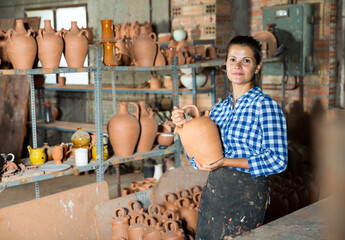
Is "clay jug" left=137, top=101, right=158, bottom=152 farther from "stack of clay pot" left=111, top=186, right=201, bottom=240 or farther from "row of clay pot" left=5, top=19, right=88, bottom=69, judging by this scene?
"row of clay pot" left=5, top=19, right=88, bottom=69

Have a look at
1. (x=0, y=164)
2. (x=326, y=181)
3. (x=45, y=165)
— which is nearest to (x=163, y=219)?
(x=45, y=165)

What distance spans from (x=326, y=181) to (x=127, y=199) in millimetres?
2738

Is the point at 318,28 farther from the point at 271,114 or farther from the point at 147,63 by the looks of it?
the point at 271,114

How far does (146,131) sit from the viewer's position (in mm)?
3381

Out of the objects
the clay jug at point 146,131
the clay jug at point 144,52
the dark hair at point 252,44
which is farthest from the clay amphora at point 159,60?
the dark hair at point 252,44

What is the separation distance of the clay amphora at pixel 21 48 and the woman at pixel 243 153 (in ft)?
4.62

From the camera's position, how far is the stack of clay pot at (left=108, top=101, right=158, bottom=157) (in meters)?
3.23

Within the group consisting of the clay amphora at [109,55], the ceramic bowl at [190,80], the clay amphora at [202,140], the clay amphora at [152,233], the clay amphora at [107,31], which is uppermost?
the clay amphora at [107,31]

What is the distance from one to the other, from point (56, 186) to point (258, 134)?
4.19 meters

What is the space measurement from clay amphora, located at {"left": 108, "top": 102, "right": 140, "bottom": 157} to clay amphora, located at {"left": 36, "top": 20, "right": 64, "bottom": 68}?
0.63m

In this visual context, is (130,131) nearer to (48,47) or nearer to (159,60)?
(159,60)

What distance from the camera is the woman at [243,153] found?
1.76m

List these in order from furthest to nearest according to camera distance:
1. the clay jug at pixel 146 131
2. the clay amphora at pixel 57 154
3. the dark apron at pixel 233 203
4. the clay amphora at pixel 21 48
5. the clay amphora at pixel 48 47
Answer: the clay jug at pixel 146 131, the clay amphora at pixel 57 154, the clay amphora at pixel 48 47, the clay amphora at pixel 21 48, the dark apron at pixel 233 203

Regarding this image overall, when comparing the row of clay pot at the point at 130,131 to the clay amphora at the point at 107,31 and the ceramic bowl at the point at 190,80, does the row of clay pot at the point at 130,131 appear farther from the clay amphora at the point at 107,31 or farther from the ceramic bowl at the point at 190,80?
the ceramic bowl at the point at 190,80
